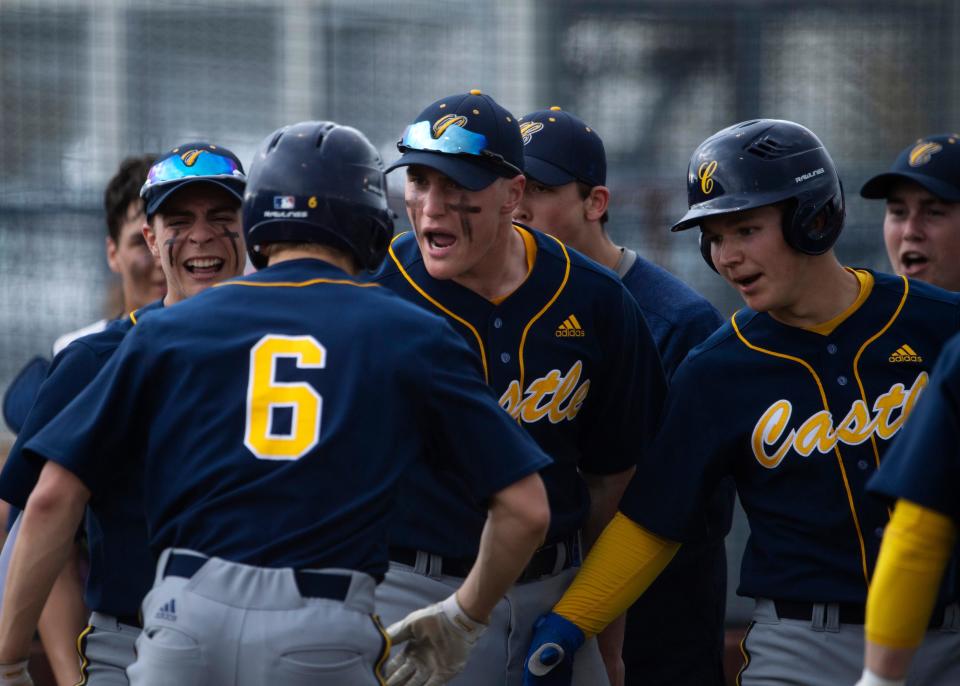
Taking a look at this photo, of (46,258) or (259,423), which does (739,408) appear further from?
(46,258)

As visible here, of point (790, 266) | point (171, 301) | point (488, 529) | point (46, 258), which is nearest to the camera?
point (488, 529)

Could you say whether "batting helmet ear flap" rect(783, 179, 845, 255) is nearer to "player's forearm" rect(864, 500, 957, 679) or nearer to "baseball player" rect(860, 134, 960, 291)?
"player's forearm" rect(864, 500, 957, 679)

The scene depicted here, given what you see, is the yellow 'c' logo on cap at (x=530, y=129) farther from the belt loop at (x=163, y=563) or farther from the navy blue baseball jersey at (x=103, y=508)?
the belt loop at (x=163, y=563)

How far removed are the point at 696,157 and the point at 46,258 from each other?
3945 mm

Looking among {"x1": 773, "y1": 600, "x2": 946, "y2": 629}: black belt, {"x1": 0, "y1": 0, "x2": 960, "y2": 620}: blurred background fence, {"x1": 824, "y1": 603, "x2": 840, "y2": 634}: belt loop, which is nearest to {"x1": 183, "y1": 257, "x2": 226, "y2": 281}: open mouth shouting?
{"x1": 773, "y1": 600, "x2": 946, "y2": 629}: black belt

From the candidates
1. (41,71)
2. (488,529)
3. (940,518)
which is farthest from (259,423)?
(41,71)

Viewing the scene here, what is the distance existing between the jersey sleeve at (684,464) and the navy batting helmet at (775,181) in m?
0.41

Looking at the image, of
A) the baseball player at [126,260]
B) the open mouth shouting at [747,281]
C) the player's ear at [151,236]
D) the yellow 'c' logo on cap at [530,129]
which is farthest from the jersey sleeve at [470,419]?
the baseball player at [126,260]

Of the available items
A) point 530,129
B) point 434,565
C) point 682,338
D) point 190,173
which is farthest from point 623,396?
point 190,173

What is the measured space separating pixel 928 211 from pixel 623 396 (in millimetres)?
1498

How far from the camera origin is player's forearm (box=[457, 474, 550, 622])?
3166mm

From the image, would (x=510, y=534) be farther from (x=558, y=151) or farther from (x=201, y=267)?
(x=558, y=151)

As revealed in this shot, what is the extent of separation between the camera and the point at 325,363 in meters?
3.03

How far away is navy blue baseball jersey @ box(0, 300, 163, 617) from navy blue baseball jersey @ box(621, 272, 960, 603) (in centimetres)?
127
